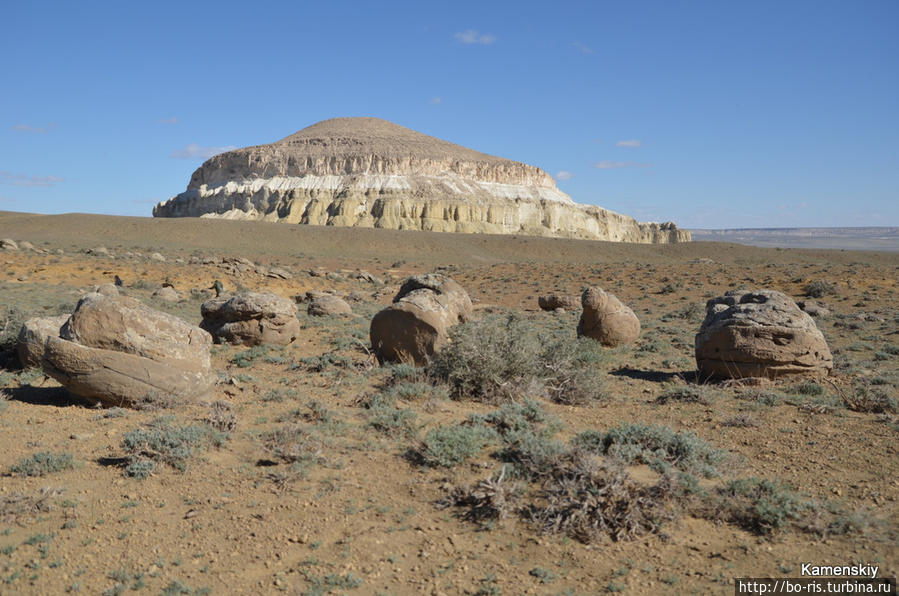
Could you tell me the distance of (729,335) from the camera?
9609 mm

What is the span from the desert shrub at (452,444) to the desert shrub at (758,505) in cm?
239

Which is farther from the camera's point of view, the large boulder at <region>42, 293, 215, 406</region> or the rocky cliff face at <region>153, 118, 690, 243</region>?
the rocky cliff face at <region>153, 118, 690, 243</region>

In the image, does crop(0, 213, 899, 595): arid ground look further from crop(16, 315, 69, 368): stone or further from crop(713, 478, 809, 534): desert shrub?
crop(16, 315, 69, 368): stone

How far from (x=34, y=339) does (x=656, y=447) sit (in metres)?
9.54

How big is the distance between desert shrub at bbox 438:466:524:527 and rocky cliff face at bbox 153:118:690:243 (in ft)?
268

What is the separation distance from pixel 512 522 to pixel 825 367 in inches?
292

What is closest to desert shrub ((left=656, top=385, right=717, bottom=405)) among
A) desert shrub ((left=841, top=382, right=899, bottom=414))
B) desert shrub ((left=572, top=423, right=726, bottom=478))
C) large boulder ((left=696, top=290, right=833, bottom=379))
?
large boulder ((left=696, top=290, right=833, bottom=379))

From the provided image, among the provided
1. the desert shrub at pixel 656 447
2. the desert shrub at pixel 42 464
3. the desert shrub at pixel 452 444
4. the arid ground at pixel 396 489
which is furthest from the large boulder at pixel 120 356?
the desert shrub at pixel 656 447

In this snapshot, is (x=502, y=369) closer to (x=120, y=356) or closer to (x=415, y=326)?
(x=415, y=326)

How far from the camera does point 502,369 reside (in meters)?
8.91

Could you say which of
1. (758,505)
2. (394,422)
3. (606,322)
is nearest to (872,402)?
(758,505)

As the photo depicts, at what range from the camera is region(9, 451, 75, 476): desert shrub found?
581cm

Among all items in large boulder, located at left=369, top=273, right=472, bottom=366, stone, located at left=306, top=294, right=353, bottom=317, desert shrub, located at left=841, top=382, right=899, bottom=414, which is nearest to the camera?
desert shrub, located at left=841, top=382, right=899, bottom=414

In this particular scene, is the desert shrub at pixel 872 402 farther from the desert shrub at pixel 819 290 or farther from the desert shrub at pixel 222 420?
the desert shrub at pixel 819 290
